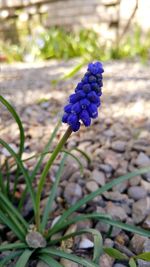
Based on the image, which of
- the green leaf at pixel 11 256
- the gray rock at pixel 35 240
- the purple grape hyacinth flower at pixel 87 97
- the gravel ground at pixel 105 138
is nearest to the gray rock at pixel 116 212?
the gravel ground at pixel 105 138

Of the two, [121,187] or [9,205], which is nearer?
[9,205]

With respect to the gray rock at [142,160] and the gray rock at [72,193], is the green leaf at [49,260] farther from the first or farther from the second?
the gray rock at [142,160]

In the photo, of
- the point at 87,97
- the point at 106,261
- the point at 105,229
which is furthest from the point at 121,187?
the point at 87,97

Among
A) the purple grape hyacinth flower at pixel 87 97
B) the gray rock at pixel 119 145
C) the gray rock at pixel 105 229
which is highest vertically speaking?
the purple grape hyacinth flower at pixel 87 97

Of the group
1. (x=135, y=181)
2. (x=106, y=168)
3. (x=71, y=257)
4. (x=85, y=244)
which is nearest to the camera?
(x=71, y=257)

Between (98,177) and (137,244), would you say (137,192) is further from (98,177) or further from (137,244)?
(137,244)

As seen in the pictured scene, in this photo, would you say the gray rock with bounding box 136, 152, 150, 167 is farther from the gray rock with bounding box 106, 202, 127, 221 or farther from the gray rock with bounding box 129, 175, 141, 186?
the gray rock with bounding box 106, 202, 127, 221

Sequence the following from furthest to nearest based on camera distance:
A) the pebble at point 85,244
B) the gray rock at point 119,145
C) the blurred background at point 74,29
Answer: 1. the blurred background at point 74,29
2. the gray rock at point 119,145
3. the pebble at point 85,244
